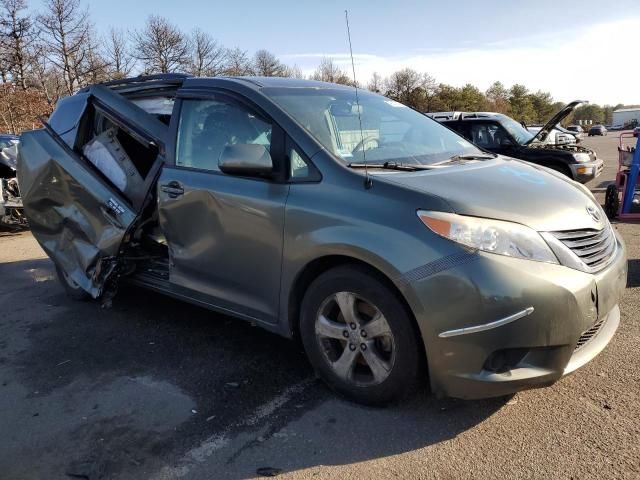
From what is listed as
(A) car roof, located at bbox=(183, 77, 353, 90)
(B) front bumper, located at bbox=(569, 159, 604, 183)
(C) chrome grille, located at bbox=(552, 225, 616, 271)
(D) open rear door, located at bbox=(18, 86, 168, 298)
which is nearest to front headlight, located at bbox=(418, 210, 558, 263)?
(C) chrome grille, located at bbox=(552, 225, 616, 271)

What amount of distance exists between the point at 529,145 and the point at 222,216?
8.50 metres

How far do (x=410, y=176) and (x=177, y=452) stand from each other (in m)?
1.95

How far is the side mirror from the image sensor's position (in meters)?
3.16

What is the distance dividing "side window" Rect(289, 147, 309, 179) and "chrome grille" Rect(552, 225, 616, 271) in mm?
1427

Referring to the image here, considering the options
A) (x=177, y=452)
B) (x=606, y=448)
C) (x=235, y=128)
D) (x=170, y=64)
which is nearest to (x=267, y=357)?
(x=177, y=452)

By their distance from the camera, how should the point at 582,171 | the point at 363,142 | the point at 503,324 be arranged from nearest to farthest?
the point at 503,324 < the point at 363,142 < the point at 582,171

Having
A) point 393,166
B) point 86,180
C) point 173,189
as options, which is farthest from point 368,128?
point 86,180

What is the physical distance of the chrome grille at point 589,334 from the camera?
8.93 ft

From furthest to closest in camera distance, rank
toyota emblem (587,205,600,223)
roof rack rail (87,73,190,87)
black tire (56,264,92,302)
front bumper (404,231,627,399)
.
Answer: black tire (56,264,92,302) < roof rack rail (87,73,190,87) < toyota emblem (587,205,600,223) < front bumper (404,231,627,399)

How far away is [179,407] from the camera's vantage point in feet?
10.2

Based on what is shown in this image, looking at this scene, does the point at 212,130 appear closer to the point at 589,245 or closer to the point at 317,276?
the point at 317,276

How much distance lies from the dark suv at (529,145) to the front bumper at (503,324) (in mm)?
7661

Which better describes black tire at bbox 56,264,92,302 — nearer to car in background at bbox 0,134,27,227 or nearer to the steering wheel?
the steering wheel

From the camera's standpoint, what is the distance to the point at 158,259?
4.66m
